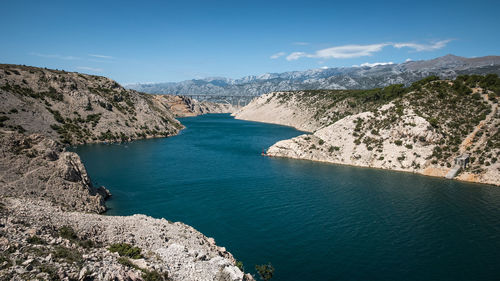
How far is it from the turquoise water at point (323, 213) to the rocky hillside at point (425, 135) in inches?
201

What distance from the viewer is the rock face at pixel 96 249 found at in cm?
1461

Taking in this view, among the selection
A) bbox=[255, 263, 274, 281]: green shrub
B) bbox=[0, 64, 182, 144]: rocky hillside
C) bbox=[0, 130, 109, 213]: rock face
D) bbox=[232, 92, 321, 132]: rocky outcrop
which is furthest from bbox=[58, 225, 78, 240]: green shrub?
bbox=[232, 92, 321, 132]: rocky outcrop

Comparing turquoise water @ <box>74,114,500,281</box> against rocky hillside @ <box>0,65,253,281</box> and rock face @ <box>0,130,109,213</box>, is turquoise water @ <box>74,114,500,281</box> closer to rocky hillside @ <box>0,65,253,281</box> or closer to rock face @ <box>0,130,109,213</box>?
rock face @ <box>0,130,109,213</box>

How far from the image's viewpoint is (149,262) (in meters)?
20.0

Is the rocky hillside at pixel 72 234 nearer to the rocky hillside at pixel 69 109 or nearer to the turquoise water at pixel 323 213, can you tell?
the turquoise water at pixel 323 213

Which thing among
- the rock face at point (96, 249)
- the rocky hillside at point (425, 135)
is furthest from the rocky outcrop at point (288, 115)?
the rock face at point (96, 249)

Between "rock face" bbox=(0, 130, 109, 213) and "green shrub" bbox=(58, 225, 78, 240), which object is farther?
"rock face" bbox=(0, 130, 109, 213)

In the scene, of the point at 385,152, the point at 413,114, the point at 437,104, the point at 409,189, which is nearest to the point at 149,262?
the point at 409,189

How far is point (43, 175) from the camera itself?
32625mm

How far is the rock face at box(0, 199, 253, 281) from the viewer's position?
14.6 meters

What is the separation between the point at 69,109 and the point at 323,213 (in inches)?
3275

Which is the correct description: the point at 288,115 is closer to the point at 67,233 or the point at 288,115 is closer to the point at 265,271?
the point at 265,271

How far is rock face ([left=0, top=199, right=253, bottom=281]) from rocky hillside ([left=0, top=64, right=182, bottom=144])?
61546mm

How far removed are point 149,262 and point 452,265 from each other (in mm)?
26407
